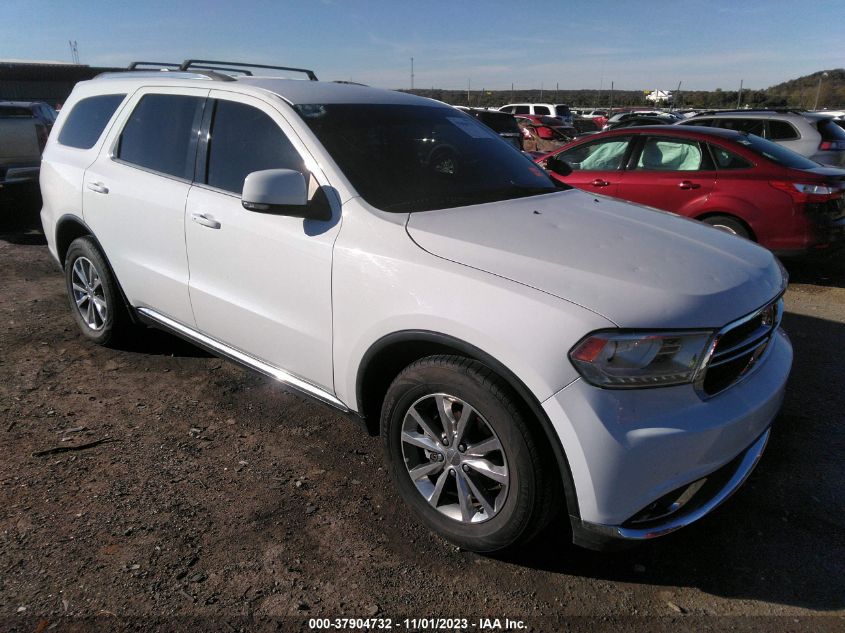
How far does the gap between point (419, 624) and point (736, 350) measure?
152cm

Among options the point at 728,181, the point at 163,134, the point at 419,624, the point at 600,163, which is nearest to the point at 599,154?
the point at 600,163

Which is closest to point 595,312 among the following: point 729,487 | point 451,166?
point 729,487

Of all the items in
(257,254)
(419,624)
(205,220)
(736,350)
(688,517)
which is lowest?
(419,624)

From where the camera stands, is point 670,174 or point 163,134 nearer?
point 163,134

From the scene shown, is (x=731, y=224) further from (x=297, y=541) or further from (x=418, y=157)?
(x=297, y=541)

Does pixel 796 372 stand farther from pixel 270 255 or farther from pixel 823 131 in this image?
pixel 823 131

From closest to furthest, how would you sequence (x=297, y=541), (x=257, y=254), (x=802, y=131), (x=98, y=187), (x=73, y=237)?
(x=297, y=541)
(x=257, y=254)
(x=98, y=187)
(x=73, y=237)
(x=802, y=131)

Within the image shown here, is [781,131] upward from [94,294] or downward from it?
upward

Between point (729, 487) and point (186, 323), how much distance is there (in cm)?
292

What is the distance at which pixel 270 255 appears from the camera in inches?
116

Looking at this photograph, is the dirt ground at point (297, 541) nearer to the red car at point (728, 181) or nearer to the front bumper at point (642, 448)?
the front bumper at point (642, 448)

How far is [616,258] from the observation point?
2414 millimetres

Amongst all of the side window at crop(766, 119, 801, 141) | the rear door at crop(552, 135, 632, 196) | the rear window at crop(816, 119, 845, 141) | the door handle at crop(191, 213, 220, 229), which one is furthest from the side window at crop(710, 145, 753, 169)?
the door handle at crop(191, 213, 220, 229)

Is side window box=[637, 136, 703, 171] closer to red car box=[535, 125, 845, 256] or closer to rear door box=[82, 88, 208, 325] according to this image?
red car box=[535, 125, 845, 256]
